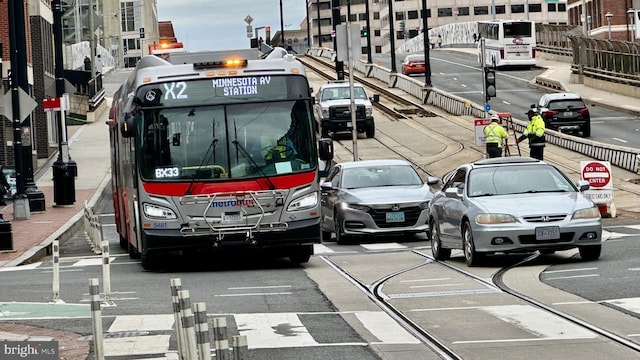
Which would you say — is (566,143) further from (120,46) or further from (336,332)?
(120,46)

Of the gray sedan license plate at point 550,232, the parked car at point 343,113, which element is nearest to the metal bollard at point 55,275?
the gray sedan license plate at point 550,232

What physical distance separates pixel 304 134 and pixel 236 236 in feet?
5.87

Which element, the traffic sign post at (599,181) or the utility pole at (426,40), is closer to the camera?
the traffic sign post at (599,181)

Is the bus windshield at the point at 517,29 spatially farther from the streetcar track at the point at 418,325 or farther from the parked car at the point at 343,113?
the streetcar track at the point at 418,325

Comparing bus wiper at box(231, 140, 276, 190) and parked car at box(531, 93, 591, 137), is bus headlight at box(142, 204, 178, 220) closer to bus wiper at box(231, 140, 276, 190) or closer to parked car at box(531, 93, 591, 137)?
bus wiper at box(231, 140, 276, 190)

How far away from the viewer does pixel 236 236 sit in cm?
2088

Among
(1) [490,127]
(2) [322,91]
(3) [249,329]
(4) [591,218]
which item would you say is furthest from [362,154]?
(3) [249,329]

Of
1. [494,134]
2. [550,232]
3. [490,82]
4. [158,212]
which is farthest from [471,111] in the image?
[550,232]

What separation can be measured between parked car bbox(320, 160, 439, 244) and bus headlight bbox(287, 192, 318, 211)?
5.73 meters

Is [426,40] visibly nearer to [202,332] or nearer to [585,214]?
[585,214]

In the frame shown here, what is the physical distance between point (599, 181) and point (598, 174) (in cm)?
17

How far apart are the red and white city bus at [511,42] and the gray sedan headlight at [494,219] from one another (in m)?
70.4

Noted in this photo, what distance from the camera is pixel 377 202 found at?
2675 centimetres

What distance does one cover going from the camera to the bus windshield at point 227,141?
2080 cm
